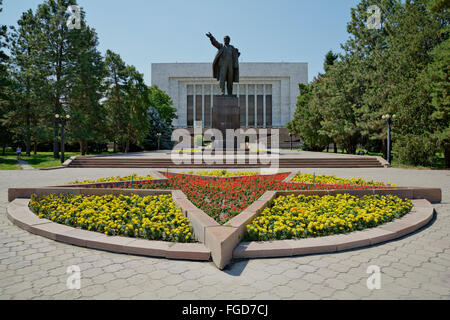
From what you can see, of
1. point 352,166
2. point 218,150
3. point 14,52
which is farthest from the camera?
point 14,52

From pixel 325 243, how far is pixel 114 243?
285 cm

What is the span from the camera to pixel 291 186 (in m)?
7.33

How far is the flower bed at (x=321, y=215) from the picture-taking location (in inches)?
163

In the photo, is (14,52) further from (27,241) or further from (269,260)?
(269,260)

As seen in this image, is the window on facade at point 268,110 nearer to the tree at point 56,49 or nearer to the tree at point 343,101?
the tree at point 343,101

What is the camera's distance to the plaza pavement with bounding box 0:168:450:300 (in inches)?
105

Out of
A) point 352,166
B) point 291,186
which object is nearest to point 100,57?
point 352,166

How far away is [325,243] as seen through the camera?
382 cm

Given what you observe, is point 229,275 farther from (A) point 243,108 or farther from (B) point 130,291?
(A) point 243,108

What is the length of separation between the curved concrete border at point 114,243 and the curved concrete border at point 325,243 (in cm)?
57

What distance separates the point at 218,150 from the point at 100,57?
56.7 ft

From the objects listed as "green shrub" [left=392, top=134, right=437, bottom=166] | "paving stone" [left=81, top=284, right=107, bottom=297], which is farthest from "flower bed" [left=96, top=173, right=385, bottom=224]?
"green shrub" [left=392, top=134, right=437, bottom=166]

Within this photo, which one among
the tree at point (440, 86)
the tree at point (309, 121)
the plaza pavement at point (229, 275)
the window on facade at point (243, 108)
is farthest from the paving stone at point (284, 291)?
the window on facade at point (243, 108)

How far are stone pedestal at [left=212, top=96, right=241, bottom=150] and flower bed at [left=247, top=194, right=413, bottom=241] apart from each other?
14.1 m
